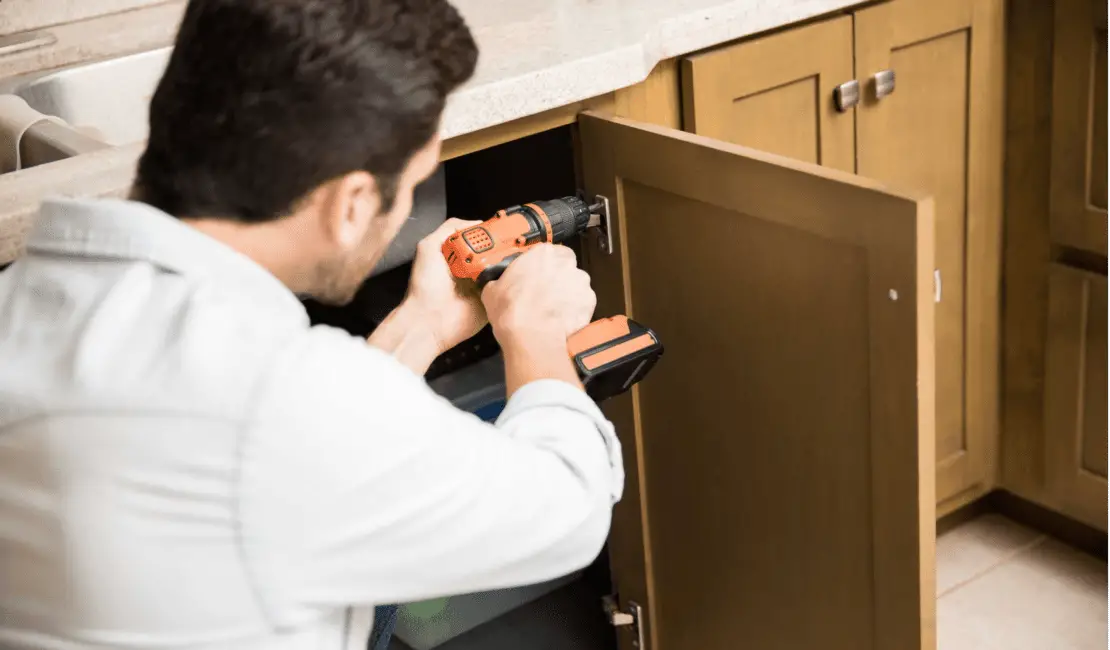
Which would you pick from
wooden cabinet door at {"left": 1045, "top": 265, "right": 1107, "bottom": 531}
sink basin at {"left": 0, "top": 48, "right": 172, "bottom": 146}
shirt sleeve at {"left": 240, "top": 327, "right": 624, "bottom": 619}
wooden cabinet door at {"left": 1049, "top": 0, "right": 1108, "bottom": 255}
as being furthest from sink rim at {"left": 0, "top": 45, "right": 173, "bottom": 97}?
wooden cabinet door at {"left": 1045, "top": 265, "right": 1107, "bottom": 531}

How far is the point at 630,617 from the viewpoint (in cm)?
161

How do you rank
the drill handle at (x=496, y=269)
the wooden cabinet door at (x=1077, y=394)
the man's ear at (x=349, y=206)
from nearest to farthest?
the man's ear at (x=349, y=206), the drill handle at (x=496, y=269), the wooden cabinet door at (x=1077, y=394)

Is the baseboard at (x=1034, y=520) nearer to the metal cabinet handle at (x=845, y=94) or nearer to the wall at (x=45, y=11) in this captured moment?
the metal cabinet handle at (x=845, y=94)

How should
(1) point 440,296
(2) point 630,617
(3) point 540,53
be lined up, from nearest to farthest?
(1) point 440,296
(3) point 540,53
(2) point 630,617

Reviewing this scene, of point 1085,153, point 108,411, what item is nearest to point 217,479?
point 108,411

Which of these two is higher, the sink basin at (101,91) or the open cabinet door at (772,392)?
the sink basin at (101,91)

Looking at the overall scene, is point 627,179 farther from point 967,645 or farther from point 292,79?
point 967,645

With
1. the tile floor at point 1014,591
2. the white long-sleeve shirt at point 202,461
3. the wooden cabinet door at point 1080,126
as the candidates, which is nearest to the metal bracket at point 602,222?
the white long-sleeve shirt at point 202,461

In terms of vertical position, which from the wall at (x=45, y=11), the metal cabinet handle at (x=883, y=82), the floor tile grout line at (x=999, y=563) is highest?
the wall at (x=45, y=11)

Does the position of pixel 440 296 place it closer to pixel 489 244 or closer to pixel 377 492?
pixel 489 244

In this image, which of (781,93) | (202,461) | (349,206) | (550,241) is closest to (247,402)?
(202,461)

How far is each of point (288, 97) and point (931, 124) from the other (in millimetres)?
1102

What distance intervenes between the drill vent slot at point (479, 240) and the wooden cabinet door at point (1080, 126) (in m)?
0.94

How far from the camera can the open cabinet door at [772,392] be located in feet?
3.63
